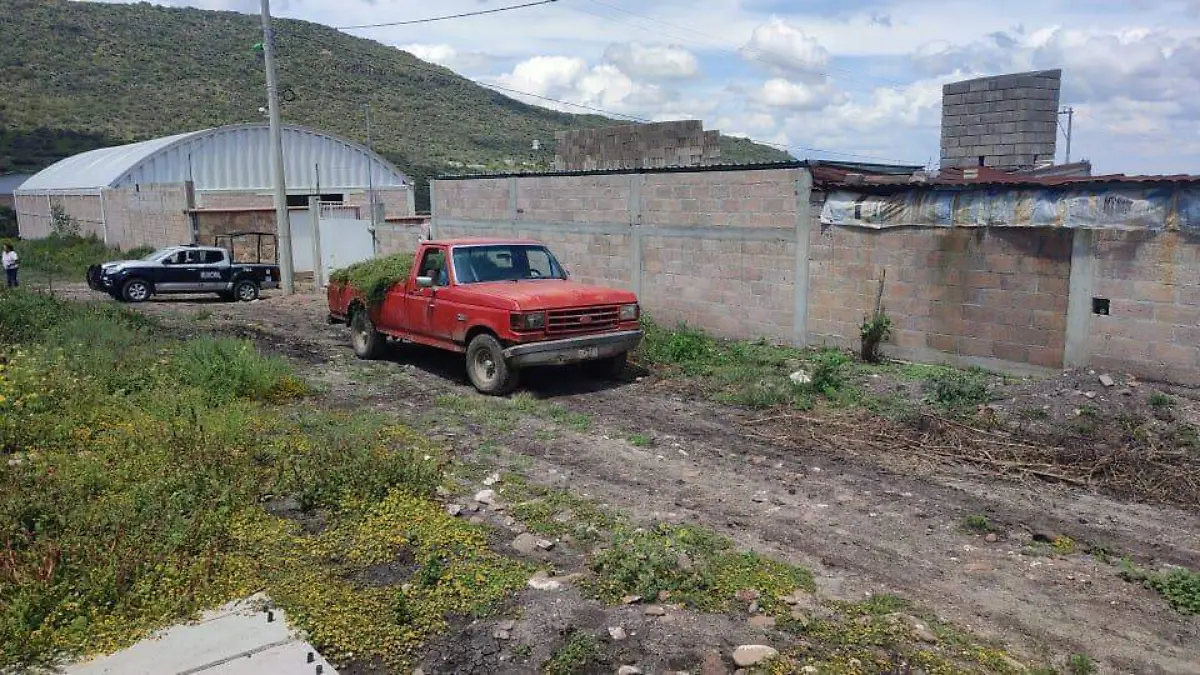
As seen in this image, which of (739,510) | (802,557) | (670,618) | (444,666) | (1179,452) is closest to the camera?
(444,666)

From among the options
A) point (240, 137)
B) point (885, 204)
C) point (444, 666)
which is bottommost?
point (444, 666)

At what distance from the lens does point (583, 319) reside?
11.0m

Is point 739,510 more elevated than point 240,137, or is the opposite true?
point 240,137

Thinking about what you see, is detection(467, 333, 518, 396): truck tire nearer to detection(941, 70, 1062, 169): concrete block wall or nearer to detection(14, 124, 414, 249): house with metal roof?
detection(941, 70, 1062, 169): concrete block wall

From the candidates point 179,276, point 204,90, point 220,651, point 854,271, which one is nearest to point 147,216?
point 179,276

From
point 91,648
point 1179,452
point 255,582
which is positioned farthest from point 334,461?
point 1179,452

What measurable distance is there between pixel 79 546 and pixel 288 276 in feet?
62.9

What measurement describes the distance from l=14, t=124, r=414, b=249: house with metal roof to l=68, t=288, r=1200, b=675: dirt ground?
2212cm

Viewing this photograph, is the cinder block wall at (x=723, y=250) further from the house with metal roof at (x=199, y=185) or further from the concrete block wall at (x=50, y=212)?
the concrete block wall at (x=50, y=212)

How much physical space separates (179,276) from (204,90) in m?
44.9

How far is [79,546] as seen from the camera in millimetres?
5520

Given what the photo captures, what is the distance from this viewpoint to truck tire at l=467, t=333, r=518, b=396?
35.6 feet

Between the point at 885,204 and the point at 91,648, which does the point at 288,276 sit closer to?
the point at 885,204

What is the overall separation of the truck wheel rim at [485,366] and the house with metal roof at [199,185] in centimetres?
1968
